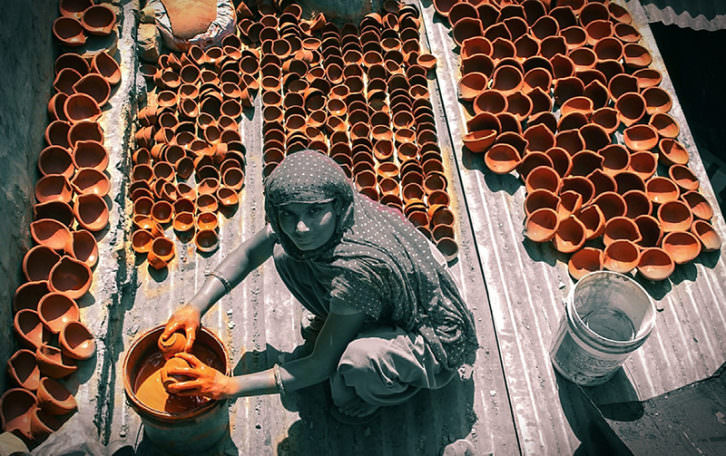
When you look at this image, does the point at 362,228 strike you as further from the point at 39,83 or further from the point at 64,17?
the point at 64,17

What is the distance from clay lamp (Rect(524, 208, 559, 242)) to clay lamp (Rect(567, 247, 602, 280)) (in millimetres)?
196

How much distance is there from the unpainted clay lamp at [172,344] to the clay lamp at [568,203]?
2.43 m

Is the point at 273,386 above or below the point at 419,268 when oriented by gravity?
below

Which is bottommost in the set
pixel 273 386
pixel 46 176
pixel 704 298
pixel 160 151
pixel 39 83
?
pixel 273 386

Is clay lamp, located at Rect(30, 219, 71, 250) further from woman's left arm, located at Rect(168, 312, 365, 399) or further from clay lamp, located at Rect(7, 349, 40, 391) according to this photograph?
woman's left arm, located at Rect(168, 312, 365, 399)

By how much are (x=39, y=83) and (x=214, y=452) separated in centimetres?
264

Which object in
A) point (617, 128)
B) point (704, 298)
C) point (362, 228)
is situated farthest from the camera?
point (617, 128)

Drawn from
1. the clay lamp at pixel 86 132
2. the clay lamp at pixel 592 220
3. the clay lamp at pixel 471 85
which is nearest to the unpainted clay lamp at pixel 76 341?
the clay lamp at pixel 86 132

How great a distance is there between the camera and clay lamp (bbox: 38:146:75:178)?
154 inches

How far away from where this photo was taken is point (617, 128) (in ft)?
14.8

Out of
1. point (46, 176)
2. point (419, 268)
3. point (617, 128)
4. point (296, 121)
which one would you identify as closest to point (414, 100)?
point (296, 121)

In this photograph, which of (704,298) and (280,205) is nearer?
(280,205)

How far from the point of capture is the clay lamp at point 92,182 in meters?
3.91

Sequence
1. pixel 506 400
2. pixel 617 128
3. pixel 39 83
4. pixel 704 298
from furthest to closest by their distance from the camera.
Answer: pixel 617 128 → pixel 39 83 → pixel 704 298 → pixel 506 400
